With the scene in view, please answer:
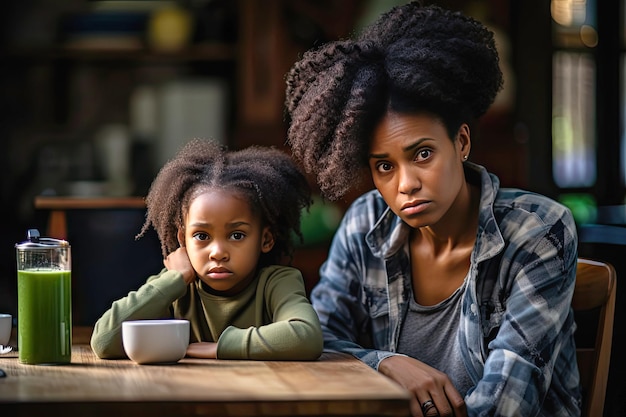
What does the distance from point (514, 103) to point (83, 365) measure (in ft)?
10.9

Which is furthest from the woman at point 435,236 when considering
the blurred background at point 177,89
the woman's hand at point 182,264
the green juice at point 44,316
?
the blurred background at point 177,89

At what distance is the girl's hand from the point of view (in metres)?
1.62

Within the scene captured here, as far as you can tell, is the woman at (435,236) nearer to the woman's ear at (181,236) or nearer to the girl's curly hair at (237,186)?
the girl's curly hair at (237,186)

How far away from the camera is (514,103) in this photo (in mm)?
4543

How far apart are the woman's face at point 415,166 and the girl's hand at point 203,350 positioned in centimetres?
43

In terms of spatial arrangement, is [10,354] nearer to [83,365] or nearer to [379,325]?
[83,365]

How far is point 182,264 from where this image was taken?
176 cm

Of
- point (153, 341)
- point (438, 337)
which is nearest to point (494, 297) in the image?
point (438, 337)

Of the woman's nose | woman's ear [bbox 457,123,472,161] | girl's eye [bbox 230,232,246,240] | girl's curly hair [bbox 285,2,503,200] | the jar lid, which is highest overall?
girl's curly hair [bbox 285,2,503,200]

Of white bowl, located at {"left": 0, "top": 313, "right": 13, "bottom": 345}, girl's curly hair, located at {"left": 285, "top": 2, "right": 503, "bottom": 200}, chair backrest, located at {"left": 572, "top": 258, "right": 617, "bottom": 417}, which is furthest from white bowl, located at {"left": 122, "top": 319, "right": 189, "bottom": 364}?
chair backrest, located at {"left": 572, "top": 258, "right": 617, "bottom": 417}

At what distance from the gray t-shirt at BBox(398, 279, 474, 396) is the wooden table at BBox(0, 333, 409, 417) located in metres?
0.48

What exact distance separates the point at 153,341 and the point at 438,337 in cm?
66

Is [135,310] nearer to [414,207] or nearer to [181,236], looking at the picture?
[181,236]

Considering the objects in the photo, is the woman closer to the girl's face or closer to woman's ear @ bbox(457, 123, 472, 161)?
woman's ear @ bbox(457, 123, 472, 161)
